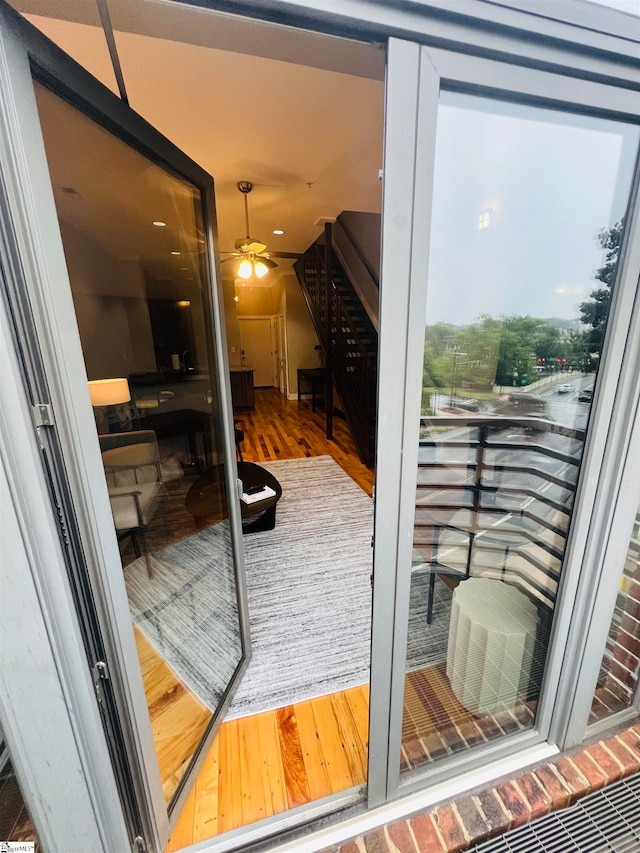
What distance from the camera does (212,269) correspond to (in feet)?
4.14

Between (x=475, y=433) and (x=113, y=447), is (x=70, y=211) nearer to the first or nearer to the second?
(x=113, y=447)

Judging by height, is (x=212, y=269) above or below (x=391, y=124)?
below

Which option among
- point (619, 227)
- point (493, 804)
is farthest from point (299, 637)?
point (619, 227)

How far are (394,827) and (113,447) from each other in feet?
4.89

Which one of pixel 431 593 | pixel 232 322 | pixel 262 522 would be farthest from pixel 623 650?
pixel 232 322

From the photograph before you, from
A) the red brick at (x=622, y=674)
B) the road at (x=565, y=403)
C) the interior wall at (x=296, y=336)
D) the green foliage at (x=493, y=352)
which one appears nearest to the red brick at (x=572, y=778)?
the red brick at (x=622, y=674)

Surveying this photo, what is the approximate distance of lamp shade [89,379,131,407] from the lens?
0.94 meters

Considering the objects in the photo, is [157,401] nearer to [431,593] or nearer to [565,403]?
[431,593]

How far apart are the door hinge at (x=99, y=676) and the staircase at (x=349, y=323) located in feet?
11.4

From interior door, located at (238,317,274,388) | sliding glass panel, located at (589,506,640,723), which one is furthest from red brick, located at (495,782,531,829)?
interior door, located at (238,317,274,388)

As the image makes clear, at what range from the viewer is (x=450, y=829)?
110 cm

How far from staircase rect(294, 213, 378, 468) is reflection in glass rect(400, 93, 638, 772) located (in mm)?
2828

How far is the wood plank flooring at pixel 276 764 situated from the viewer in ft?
3.78

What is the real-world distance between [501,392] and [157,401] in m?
1.32
